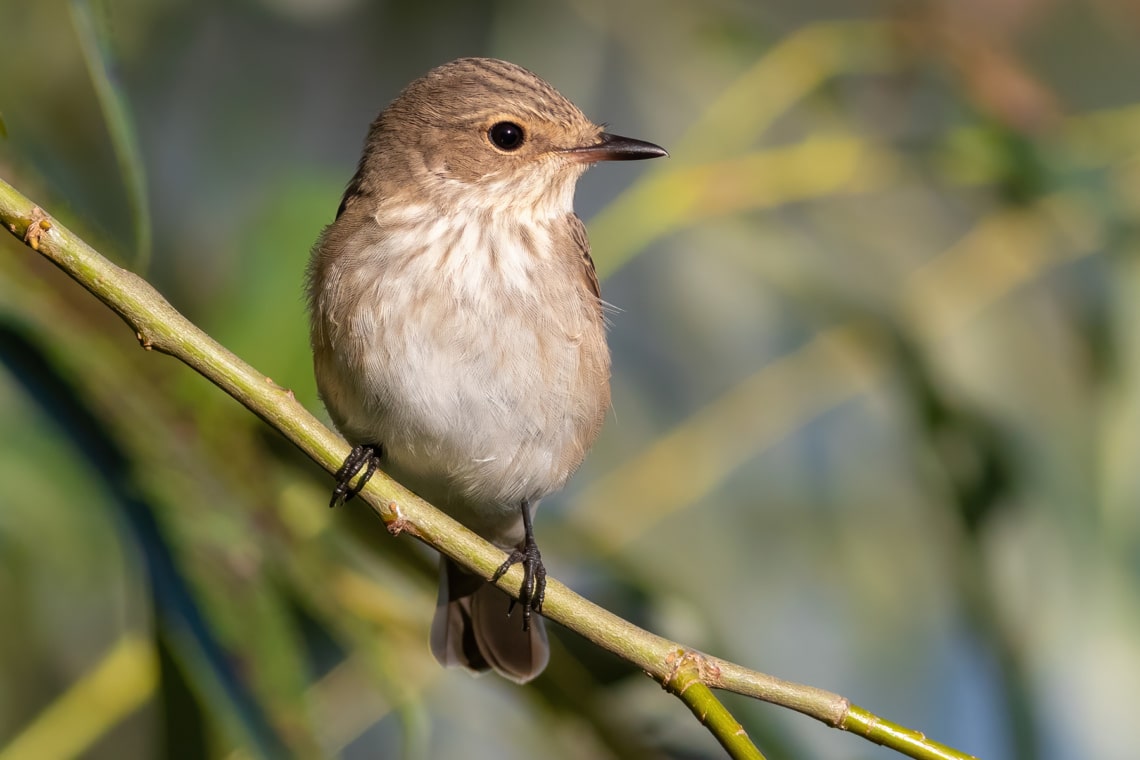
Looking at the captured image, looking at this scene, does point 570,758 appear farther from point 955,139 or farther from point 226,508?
point 955,139

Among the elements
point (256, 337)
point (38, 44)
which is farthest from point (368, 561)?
point (38, 44)

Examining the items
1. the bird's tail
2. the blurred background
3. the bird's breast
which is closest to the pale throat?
the bird's breast

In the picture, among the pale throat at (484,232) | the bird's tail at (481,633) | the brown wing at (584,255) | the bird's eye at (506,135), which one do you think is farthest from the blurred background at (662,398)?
the bird's eye at (506,135)

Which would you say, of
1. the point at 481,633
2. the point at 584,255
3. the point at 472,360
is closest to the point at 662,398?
the point at 584,255

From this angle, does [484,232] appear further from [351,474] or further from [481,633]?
[481,633]

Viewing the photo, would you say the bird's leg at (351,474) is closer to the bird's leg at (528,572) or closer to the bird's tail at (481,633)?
the bird's leg at (528,572)
